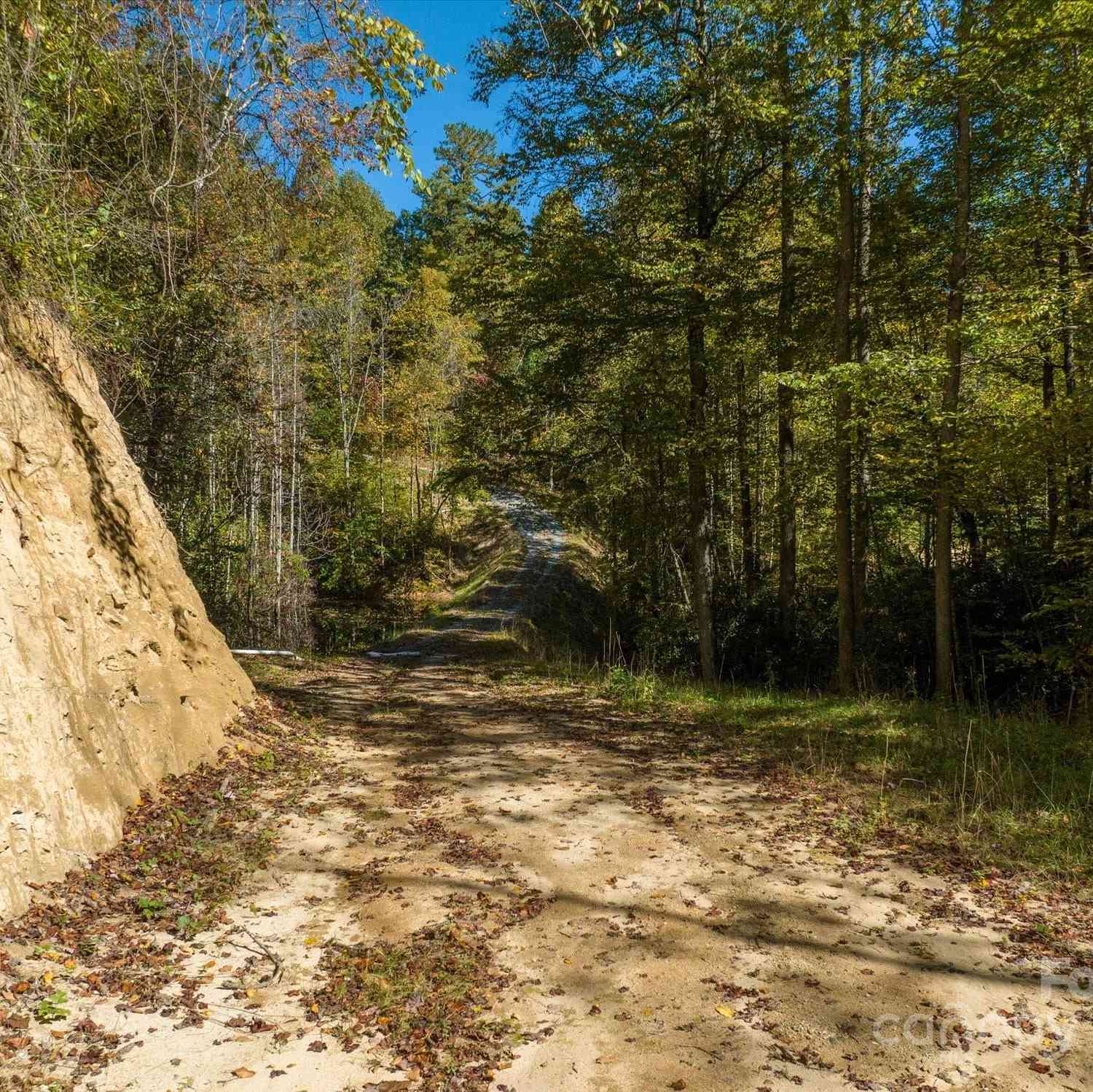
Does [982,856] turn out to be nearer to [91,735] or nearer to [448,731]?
[448,731]

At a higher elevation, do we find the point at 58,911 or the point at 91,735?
the point at 91,735

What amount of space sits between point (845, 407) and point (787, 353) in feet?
6.26

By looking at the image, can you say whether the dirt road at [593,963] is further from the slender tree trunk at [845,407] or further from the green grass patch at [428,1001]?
the slender tree trunk at [845,407]

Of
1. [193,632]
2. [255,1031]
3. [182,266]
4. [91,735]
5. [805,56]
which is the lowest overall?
[255,1031]

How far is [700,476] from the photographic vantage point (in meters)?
11.1

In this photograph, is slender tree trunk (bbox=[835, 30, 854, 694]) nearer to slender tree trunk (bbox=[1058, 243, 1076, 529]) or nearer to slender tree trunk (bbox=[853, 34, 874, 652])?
slender tree trunk (bbox=[853, 34, 874, 652])

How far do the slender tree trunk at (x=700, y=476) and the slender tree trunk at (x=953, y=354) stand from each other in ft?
10.1

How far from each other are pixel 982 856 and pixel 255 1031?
4.16 m

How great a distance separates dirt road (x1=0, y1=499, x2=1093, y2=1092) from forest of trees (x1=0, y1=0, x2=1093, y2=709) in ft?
13.8

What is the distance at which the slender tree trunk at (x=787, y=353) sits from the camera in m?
9.44

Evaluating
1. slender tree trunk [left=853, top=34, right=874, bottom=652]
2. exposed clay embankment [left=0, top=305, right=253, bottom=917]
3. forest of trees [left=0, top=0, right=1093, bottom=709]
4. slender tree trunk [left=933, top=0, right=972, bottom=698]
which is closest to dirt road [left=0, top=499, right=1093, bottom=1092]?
exposed clay embankment [left=0, top=305, right=253, bottom=917]

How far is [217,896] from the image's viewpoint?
3947 millimetres

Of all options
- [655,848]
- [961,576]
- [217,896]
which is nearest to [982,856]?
[655,848]

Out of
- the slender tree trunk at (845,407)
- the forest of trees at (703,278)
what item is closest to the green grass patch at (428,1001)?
the forest of trees at (703,278)
